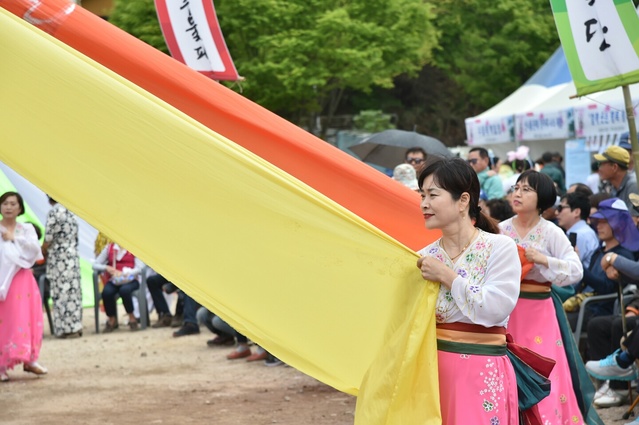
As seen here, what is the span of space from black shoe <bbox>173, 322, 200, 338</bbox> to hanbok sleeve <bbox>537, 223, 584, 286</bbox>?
25.0 ft

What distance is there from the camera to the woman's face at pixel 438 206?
4.29 m

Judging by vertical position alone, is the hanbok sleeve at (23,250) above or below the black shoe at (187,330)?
above

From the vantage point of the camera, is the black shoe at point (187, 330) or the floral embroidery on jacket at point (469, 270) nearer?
the floral embroidery on jacket at point (469, 270)

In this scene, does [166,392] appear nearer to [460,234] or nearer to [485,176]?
[485,176]

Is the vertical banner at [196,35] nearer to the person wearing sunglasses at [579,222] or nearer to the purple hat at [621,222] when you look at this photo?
the person wearing sunglasses at [579,222]

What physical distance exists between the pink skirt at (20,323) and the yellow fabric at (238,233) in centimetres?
613

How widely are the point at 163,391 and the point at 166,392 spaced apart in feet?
0.24

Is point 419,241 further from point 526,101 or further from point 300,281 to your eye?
point 526,101

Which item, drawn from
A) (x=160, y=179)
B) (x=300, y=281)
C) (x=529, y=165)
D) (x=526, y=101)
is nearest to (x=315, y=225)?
(x=300, y=281)

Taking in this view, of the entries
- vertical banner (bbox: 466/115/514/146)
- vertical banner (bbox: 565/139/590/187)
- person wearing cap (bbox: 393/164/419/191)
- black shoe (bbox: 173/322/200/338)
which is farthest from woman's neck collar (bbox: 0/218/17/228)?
vertical banner (bbox: 466/115/514/146)

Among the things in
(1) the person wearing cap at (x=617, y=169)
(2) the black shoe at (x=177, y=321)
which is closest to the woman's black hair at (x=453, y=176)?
(1) the person wearing cap at (x=617, y=169)

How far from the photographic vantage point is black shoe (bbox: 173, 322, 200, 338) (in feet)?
43.9

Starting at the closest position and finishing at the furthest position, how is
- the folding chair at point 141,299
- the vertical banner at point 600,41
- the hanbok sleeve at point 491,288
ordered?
the hanbok sleeve at point 491,288 → the vertical banner at point 600,41 → the folding chair at point 141,299

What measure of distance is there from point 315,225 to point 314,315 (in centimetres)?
39
